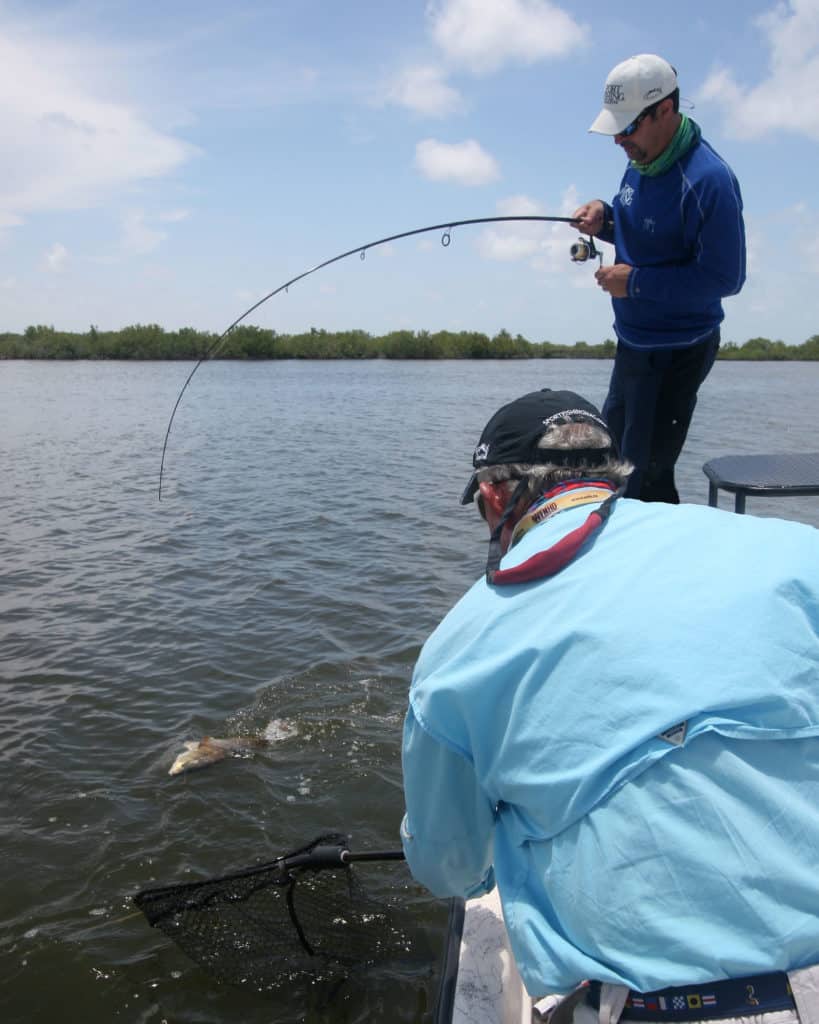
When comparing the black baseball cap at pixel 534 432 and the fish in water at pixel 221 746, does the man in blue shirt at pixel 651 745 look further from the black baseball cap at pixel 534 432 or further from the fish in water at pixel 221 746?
the fish in water at pixel 221 746

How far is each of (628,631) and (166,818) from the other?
4.12 metres

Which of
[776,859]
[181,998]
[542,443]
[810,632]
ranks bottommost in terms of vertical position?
[181,998]

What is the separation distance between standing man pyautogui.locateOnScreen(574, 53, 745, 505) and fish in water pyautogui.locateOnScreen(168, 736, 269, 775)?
9.92 ft

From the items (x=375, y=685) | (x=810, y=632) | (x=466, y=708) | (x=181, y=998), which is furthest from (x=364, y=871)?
(x=810, y=632)

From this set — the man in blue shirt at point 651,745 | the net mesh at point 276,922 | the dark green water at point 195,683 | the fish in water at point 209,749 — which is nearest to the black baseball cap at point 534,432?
the man in blue shirt at point 651,745

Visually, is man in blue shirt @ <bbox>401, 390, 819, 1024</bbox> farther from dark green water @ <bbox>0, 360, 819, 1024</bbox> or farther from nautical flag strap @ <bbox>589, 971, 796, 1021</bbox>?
dark green water @ <bbox>0, 360, 819, 1024</bbox>

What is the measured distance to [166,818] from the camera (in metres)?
4.96

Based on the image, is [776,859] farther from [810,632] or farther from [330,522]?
[330,522]

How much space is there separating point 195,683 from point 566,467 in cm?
546

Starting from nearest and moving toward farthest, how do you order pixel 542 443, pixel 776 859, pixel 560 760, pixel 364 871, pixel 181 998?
pixel 776 859
pixel 560 760
pixel 542 443
pixel 181 998
pixel 364 871

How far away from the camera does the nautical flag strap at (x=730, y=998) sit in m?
1.60

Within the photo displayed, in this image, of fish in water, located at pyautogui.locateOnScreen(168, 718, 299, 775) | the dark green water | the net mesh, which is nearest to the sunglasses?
the net mesh

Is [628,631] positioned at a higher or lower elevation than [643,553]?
lower

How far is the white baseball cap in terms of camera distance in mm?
3561
